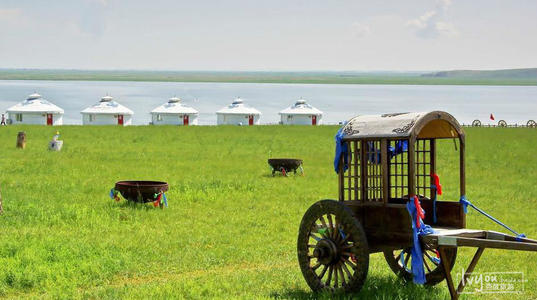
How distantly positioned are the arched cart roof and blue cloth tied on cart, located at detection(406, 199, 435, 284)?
37.6 inches

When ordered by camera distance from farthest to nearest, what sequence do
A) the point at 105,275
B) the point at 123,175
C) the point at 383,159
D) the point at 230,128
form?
the point at 230,128 → the point at 123,175 → the point at 105,275 → the point at 383,159

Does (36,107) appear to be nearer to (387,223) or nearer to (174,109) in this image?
(174,109)

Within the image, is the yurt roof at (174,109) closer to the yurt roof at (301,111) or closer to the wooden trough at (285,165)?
the yurt roof at (301,111)

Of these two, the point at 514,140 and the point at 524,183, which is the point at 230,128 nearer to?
the point at 514,140


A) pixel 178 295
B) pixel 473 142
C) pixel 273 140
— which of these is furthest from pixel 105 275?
pixel 473 142

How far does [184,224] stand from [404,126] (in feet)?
26.4

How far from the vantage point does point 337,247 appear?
995 cm

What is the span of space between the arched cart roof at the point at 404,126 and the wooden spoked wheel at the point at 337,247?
1086 mm

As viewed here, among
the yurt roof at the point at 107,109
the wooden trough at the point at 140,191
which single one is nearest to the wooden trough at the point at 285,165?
the wooden trough at the point at 140,191

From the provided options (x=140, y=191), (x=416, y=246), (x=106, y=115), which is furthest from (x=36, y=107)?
(x=416, y=246)

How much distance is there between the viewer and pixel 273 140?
48062mm

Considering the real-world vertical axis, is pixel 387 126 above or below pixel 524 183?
above

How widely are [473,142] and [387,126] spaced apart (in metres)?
39.6

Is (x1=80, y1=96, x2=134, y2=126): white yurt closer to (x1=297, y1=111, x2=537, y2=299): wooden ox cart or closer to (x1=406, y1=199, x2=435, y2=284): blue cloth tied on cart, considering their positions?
(x1=297, y1=111, x2=537, y2=299): wooden ox cart
